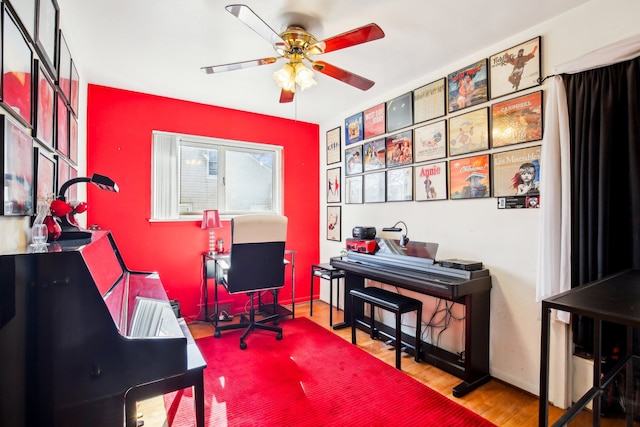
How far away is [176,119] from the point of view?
138 inches

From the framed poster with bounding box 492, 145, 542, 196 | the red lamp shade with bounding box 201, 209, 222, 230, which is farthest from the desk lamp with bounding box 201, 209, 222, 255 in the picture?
the framed poster with bounding box 492, 145, 542, 196

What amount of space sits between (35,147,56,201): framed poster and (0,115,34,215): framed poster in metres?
0.09

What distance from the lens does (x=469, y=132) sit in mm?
2547

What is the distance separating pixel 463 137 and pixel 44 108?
276cm

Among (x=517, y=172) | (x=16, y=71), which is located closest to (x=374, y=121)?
(x=517, y=172)

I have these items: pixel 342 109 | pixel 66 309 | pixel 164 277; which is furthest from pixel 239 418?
pixel 342 109

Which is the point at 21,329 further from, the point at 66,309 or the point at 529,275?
the point at 529,275

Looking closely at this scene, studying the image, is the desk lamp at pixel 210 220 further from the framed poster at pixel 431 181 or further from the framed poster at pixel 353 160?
the framed poster at pixel 431 181

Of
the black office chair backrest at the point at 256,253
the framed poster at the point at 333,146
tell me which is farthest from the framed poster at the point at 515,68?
the black office chair backrest at the point at 256,253

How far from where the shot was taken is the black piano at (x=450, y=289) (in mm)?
2258

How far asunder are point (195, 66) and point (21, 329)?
7.93 ft

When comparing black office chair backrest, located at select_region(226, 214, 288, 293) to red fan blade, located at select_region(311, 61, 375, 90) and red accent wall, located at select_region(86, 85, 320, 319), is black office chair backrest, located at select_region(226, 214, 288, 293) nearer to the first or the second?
red accent wall, located at select_region(86, 85, 320, 319)

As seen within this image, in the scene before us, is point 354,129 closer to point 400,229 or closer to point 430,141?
point 430,141

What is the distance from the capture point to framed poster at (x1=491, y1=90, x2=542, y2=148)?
2.14m
